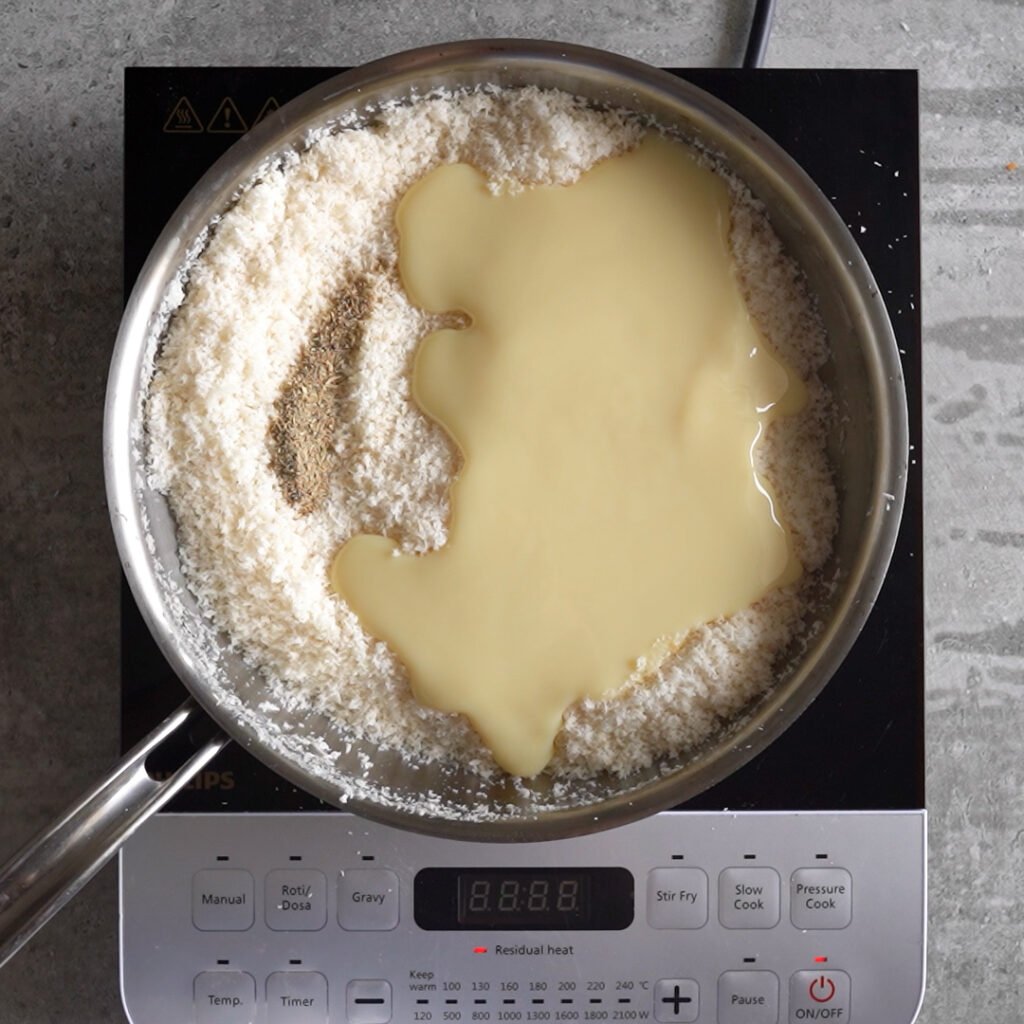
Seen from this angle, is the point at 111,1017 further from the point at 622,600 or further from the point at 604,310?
the point at 604,310

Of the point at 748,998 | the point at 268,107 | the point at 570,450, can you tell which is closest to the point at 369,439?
the point at 570,450

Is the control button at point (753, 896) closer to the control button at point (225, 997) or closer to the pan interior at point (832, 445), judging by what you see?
the pan interior at point (832, 445)

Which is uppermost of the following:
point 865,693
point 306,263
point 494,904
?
point 306,263

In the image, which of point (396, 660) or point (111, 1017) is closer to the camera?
point (396, 660)

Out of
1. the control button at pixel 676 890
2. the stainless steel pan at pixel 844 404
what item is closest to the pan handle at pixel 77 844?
the stainless steel pan at pixel 844 404

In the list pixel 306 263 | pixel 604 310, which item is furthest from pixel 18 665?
pixel 604 310

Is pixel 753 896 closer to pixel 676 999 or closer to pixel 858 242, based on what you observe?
pixel 676 999

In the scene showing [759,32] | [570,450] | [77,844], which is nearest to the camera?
[77,844]
